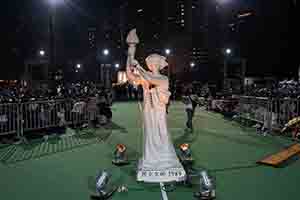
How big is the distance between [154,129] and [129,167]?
1524 mm

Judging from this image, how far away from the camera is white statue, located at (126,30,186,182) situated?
5234mm

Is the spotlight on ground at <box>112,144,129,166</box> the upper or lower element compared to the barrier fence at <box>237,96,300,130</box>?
lower

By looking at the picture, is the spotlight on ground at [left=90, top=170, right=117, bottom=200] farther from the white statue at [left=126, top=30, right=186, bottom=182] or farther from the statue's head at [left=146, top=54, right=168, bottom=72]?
the statue's head at [left=146, top=54, right=168, bottom=72]

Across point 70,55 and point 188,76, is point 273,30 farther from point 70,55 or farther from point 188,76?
point 70,55

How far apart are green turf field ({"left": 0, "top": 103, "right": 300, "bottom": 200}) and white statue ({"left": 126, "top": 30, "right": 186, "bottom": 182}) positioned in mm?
253

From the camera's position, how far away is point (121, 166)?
6480 millimetres

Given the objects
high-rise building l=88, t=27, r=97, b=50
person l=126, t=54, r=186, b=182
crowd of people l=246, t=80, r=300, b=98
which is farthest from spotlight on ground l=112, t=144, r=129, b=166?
high-rise building l=88, t=27, r=97, b=50

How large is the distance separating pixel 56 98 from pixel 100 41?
25.0 meters

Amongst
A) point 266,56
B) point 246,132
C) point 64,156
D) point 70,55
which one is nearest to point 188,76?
point 266,56

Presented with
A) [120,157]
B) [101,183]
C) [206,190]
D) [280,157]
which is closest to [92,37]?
[120,157]

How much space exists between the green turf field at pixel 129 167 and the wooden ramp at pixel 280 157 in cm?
21

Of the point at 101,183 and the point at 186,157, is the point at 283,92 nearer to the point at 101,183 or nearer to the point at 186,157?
the point at 186,157

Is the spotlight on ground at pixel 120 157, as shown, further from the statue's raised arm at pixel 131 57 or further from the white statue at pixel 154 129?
the statue's raised arm at pixel 131 57

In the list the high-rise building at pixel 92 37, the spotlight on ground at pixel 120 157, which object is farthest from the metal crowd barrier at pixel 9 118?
the high-rise building at pixel 92 37
